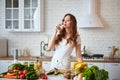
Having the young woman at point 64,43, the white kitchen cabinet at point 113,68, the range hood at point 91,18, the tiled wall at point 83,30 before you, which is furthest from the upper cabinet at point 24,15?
the young woman at point 64,43

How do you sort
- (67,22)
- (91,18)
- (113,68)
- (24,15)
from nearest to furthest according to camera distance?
(67,22)
(113,68)
(91,18)
(24,15)

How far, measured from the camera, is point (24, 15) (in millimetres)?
4953

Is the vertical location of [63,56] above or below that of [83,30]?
below

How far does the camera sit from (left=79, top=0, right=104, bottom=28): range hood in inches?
187

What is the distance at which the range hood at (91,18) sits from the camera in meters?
4.74

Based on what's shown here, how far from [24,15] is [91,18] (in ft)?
4.72

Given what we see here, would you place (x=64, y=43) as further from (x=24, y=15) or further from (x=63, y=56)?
(x=24, y=15)

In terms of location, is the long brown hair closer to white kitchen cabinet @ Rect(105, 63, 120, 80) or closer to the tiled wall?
white kitchen cabinet @ Rect(105, 63, 120, 80)

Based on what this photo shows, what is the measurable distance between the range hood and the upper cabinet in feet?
3.02

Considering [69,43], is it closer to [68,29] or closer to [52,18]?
[68,29]

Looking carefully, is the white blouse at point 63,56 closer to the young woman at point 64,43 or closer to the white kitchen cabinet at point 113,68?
the young woman at point 64,43

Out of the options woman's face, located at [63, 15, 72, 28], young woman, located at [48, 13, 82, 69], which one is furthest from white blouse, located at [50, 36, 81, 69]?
woman's face, located at [63, 15, 72, 28]

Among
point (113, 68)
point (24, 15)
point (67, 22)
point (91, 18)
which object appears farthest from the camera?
point (24, 15)

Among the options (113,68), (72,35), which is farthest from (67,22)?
(113,68)
